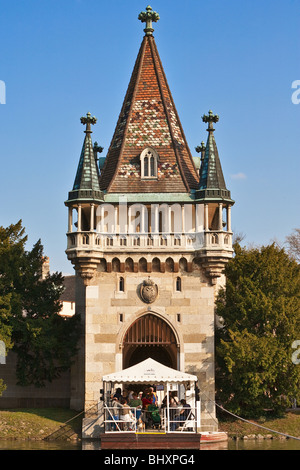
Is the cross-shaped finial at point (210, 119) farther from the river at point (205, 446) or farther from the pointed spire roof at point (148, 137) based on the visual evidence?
the river at point (205, 446)

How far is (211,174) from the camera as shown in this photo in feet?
164

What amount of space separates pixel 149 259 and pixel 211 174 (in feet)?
17.0

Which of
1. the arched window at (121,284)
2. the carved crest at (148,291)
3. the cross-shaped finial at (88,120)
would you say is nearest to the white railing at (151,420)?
the carved crest at (148,291)

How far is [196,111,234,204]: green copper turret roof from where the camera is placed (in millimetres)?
49656

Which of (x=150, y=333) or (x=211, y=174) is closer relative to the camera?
(x=150, y=333)

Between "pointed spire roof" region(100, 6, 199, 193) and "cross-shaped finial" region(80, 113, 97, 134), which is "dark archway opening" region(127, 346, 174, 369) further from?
"cross-shaped finial" region(80, 113, 97, 134)

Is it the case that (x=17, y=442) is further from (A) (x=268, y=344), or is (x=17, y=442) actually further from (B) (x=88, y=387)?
(A) (x=268, y=344)

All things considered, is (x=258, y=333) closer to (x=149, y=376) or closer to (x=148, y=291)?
(x=148, y=291)

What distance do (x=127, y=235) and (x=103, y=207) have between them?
72.5 inches

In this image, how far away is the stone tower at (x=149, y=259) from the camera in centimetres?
4906

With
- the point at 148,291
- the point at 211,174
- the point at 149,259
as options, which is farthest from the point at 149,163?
the point at 148,291

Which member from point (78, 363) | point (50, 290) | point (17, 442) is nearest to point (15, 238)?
point (50, 290)

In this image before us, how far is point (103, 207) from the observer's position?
50.2 meters

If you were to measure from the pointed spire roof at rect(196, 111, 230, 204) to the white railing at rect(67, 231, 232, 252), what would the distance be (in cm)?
191
